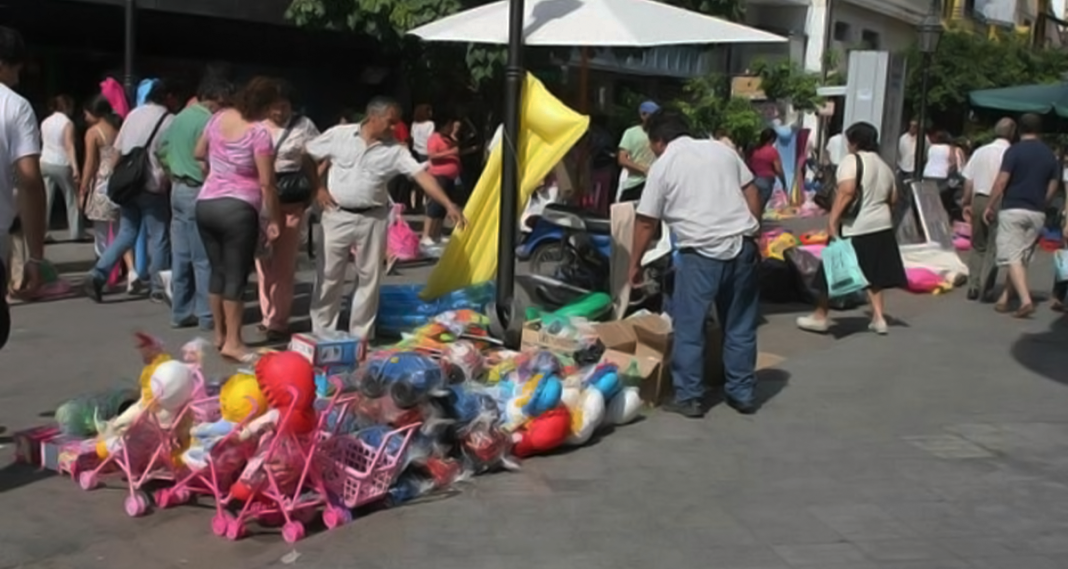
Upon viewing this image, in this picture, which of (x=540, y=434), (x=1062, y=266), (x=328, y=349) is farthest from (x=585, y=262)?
(x=1062, y=266)

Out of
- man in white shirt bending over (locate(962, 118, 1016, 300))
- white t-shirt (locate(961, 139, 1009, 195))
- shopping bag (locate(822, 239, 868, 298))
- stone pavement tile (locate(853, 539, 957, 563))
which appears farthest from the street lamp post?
stone pavement tile (locate(853, 539, 957, 563))

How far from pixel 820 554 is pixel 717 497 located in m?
0.75

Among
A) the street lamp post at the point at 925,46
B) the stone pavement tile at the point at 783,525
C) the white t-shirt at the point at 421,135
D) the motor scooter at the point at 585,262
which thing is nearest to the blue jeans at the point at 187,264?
the motor scooter at the point at 585,262

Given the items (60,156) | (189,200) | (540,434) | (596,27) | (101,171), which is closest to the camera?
(540,434)

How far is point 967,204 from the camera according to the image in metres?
13.1

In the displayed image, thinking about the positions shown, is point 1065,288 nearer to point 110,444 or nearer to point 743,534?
point 743,534

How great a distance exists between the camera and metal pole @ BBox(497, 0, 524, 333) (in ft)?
24.9

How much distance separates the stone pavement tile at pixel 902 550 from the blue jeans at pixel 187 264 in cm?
499

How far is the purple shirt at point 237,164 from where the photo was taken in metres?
7.15

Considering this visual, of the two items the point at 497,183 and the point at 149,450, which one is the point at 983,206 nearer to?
the point at 497,183

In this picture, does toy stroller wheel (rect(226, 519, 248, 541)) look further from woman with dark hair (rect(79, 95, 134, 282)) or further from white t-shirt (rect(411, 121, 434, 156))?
white t-shirt (rect(411, 121, 434, 156))

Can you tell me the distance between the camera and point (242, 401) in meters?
4.80

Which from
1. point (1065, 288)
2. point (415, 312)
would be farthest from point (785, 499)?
point (1065, 288)

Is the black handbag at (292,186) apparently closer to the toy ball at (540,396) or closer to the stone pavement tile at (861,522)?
the toy ball at (540,396)
